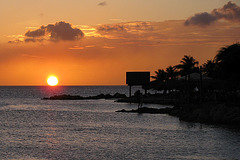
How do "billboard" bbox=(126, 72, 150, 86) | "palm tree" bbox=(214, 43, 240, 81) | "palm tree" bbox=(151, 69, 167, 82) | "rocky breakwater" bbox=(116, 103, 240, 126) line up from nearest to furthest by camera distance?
"rocky breakwater" bbox=(116, 103, 240, 126) < "palm tree" bbox=(214, 43, 240, 81) < "billboard" bbox=(126, 72, 150, 86) < "palm tree" bbox=(151, 69, 167, 82)

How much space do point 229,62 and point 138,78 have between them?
170 ft

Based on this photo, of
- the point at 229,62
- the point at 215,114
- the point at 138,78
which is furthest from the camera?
the point at 138,78

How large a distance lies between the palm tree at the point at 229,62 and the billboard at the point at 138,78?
160ft

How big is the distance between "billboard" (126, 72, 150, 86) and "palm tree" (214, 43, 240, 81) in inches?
1914

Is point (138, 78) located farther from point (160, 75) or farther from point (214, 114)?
point (214, 114)

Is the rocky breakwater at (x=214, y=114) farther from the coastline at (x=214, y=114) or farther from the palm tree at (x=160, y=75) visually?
the palm tree at (x=160, y=75)

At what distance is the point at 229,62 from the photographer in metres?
43.2

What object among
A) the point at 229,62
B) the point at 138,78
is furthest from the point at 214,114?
the point at 138,78

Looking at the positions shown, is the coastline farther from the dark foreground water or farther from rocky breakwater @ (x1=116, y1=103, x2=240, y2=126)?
the dark foreground water

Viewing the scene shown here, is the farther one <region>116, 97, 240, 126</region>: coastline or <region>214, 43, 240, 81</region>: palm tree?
<region>214, 43, 240, 81</region>: palm tree

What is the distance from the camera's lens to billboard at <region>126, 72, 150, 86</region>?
94.0 m

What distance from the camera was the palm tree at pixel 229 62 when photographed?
141 ft

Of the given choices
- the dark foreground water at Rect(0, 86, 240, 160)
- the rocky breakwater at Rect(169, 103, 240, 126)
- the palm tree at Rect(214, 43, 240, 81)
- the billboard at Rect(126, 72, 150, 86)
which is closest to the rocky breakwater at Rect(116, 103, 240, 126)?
the rocky breakwater at Rect(169, 103, 240, 126)

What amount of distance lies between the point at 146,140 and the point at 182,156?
20.6 feet
